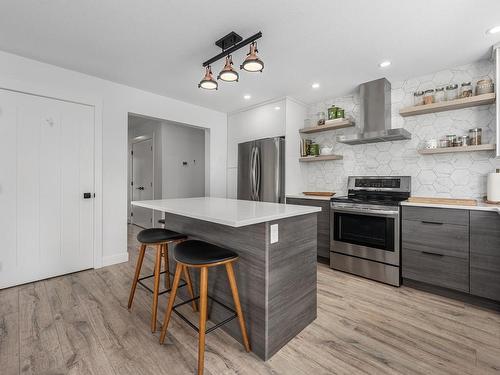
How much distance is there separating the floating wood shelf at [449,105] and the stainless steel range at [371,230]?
2.64 ft

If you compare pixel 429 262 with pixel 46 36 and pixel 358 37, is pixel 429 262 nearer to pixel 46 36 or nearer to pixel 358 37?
pixel 358 37

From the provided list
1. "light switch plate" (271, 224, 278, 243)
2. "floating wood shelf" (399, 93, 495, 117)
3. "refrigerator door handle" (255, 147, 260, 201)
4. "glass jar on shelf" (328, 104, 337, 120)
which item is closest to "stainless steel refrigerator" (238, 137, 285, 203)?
"refrigerator door handle" (255, 147, 260, 201)

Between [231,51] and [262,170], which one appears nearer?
[231,51]

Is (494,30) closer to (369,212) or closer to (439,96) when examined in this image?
(439,96)

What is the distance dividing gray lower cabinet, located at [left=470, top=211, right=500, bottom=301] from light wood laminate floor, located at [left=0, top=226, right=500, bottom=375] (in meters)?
0.22

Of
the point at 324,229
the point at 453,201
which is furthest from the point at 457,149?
the point at 324,229

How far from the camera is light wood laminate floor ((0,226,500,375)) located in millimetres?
1498

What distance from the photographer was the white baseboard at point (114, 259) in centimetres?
323

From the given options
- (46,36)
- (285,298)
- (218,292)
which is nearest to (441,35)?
(285,298)

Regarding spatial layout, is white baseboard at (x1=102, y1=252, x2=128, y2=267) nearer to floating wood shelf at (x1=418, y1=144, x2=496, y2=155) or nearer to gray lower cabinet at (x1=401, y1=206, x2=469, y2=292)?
gray lower cabinet at (x1=401, y1=206, x2=469, y2=292)

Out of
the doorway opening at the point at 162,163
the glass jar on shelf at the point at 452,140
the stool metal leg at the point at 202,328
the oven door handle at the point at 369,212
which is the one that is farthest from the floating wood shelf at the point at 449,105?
the doorway opening at the point at 162,163

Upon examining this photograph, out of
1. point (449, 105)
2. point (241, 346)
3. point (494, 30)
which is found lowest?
point (241, 346)

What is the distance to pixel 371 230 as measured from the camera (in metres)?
2.85

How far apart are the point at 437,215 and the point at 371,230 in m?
0.65
